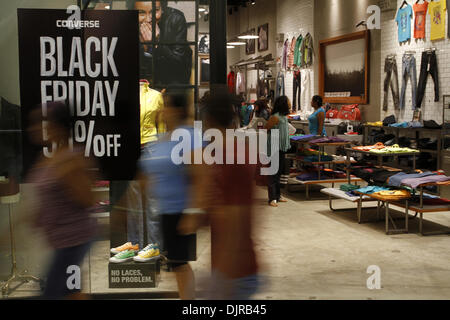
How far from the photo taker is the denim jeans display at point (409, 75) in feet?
29.2

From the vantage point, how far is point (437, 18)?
8242 millimetres

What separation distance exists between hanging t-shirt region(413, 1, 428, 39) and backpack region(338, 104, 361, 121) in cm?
205

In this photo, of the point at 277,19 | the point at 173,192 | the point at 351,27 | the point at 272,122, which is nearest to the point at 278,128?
the point at 272,122

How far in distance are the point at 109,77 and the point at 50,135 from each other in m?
0.49

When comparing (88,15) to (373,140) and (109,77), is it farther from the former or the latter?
(373,140)

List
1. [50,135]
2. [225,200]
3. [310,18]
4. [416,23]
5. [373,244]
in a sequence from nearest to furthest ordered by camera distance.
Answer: [225,200] < [50,135] < [373,244] < [416,23] < [310,18]

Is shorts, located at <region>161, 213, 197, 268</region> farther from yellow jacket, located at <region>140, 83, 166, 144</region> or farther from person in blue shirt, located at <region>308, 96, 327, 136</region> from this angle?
person in blue shirt, located at <region>308, 96, 327, 136</region>

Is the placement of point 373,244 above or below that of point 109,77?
below

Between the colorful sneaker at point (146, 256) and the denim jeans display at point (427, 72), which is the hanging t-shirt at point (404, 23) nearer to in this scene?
the denim jeans display at point (427, 72)

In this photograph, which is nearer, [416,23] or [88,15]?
[88,15]

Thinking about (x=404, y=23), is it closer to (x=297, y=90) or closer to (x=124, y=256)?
(x=297, y=90)

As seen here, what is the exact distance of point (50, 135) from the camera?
10.5ft

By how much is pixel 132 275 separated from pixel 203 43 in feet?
5.53
